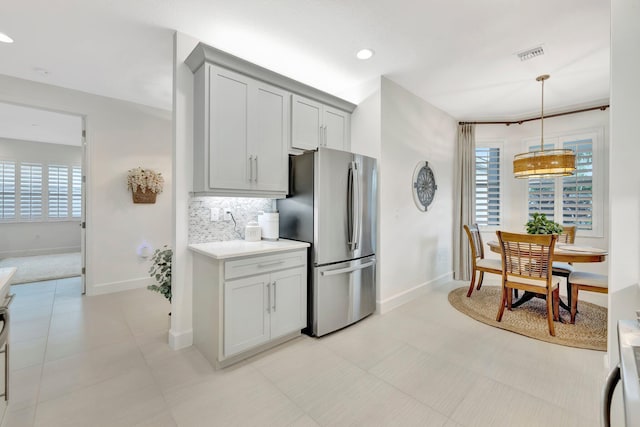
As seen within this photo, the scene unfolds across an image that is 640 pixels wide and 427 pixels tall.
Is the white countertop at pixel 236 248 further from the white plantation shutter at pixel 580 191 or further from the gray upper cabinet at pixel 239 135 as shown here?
the white plantation shutter at pixel 580 191

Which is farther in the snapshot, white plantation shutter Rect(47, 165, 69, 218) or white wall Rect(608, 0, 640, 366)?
white plantation shutter Rect(47, 165, 69, 218)

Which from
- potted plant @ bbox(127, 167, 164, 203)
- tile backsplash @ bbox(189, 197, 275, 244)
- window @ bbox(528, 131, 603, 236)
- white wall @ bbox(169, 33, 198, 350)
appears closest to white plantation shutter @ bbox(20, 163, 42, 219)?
potted plant @ bbox(127, 167, 164, 203)

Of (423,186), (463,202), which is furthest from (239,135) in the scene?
(463,202)

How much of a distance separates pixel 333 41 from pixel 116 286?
4343mm

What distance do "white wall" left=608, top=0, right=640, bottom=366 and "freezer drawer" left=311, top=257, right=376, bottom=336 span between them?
1.91m

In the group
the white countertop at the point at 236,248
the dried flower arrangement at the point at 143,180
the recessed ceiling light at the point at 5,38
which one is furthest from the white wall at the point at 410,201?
the recessed ceiling light at the point at 5,38

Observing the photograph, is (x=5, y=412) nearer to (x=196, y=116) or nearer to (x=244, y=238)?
(x=244, y=238)

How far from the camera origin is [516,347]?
2.53 metres

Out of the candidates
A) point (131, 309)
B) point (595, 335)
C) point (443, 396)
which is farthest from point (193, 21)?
point (595, 335)

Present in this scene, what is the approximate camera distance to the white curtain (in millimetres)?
4762

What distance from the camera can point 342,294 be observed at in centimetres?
286

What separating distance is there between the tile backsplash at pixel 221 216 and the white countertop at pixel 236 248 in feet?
0.34

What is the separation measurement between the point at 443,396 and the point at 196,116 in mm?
2995

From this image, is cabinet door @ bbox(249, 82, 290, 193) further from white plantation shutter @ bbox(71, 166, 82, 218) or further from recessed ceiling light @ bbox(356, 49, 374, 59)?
white plantation shutter @ bbox(71, 166, 82, 218)
